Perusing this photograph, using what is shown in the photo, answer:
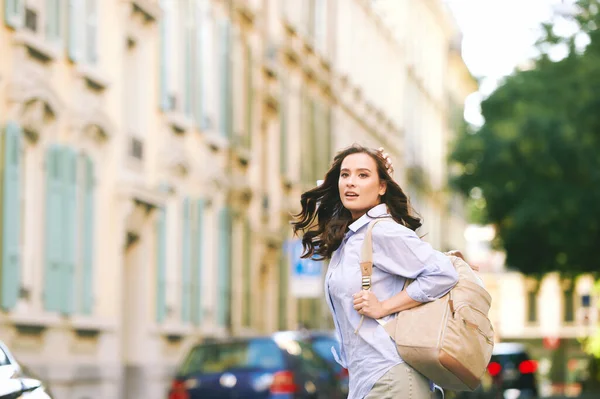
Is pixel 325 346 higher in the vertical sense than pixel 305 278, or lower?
lower

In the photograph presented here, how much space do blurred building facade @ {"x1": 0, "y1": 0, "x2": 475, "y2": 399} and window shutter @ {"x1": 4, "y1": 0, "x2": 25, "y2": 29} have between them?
0.02 m

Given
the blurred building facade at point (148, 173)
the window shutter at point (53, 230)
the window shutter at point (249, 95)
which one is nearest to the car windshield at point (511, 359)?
the blurred building facade at point (148, 173)

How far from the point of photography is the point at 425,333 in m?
5.40

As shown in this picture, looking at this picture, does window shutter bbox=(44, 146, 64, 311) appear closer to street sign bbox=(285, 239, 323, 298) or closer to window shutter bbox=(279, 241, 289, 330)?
street sign bbox=(285, 239, 323, 298)

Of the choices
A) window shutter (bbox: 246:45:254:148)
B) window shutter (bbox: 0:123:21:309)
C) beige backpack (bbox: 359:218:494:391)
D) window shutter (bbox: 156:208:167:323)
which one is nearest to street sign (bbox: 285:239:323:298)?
window shutter (bbox: 156:208:167:323)

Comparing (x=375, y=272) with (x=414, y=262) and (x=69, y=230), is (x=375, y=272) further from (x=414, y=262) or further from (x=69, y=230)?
(x=69, y=230)

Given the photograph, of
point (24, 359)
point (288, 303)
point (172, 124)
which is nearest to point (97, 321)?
point (24, 359)

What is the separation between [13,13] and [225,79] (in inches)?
471

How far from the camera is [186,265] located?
27812mm

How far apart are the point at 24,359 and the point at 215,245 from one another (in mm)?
11006

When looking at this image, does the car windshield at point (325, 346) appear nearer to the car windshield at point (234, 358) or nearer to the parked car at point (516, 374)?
the car windshield at point (234, 358)

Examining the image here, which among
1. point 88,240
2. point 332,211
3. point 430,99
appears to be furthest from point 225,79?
point 430,99

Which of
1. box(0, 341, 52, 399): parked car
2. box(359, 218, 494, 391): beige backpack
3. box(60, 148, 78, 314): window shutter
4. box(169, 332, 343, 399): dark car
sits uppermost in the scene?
box(60, 148, 78, 314): window shutter

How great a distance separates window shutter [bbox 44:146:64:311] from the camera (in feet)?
67.1
